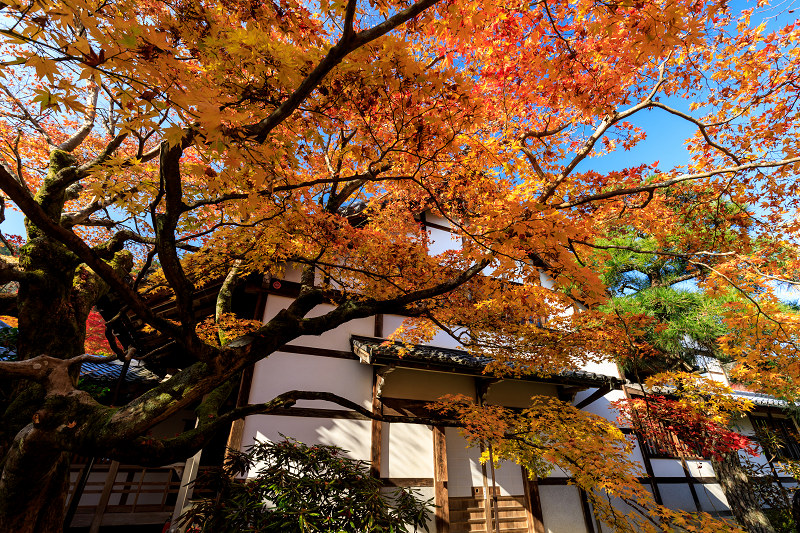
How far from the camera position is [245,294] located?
7934 millimetres


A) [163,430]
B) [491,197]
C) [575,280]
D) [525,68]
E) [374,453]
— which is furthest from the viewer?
[163,430]

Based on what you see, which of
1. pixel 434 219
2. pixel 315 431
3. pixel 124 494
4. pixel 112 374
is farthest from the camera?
pixel 434 219

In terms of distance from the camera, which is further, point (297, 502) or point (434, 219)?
point (434, 219)

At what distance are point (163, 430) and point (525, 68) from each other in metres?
13.1

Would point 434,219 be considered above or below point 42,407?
above

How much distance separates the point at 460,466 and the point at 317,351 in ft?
13.3

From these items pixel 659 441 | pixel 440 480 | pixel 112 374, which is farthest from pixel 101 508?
pixel 659 441

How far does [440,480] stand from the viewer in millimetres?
6824

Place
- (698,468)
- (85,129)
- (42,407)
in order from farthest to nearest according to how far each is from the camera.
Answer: (698,468) → (85,129) → (42,407)

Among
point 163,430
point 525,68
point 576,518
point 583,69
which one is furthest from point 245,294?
point 576,518

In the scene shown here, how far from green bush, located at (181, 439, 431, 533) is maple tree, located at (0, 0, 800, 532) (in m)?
1.05

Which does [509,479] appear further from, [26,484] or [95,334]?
[95,334]

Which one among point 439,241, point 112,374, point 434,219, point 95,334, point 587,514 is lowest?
point 587,514

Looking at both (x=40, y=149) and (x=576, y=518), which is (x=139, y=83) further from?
(x=576, y=518)
